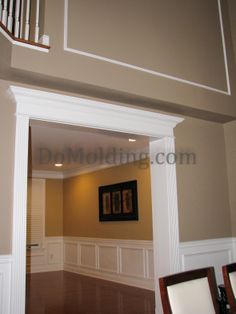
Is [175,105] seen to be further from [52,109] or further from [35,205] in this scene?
[35,205]

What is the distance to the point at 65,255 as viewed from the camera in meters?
9.13

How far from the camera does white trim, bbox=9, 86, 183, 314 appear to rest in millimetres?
2785

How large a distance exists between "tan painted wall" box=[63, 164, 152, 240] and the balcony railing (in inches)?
153

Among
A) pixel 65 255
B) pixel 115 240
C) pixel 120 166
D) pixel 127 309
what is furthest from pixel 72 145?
pixel 65 255

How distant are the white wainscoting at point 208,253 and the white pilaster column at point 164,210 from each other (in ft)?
0.50

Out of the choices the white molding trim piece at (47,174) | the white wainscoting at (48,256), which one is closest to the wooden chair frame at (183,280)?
the white wainscoting at (48,256)

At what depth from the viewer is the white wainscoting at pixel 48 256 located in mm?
8727

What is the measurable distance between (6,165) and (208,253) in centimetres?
259

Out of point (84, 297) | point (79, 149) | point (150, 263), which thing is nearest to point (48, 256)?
point (84, 297)

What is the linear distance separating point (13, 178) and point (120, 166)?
456cm

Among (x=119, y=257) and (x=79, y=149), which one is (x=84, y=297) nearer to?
(x=119, y=257)

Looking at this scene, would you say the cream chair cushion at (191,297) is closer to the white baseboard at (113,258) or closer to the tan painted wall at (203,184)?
the white baseboard at (113,258)

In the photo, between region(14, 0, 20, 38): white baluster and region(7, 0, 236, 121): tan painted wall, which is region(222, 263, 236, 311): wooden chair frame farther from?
region(14, 0, 20, 38): white baluster

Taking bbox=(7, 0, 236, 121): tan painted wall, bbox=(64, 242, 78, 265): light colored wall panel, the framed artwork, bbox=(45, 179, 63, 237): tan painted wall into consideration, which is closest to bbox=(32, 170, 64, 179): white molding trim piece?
bbox=(45, 179, 63, 237): tan painted wall
